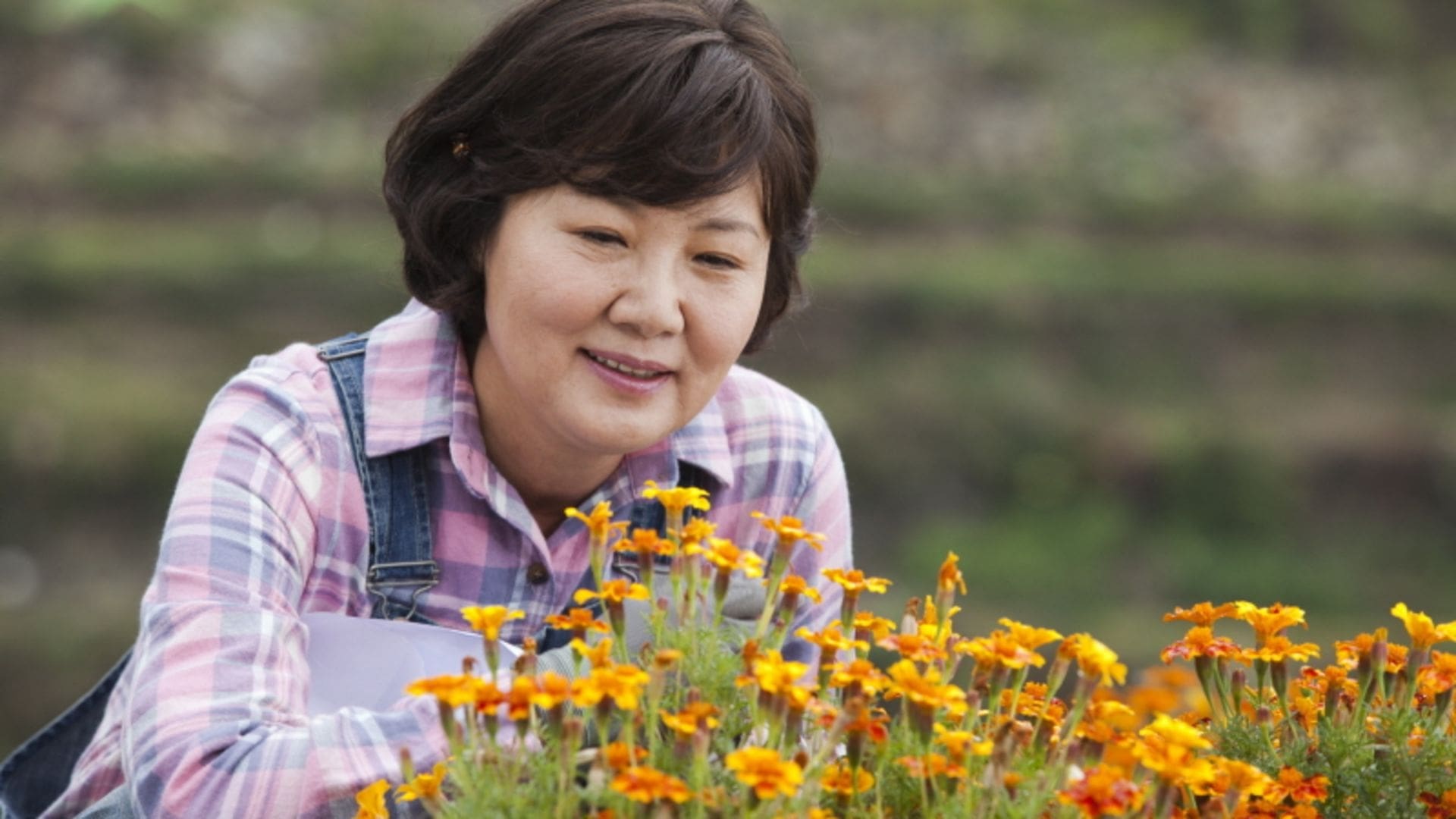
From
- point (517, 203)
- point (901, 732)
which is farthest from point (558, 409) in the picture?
point (901, 732)

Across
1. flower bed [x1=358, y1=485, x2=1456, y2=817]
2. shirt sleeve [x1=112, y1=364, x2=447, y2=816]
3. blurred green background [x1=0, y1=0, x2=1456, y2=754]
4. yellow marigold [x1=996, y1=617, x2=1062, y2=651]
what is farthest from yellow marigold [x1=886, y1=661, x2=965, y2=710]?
blurred green background [x1=0, y1=0, x2=1456, y2=754]

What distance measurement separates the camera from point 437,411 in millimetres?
1827

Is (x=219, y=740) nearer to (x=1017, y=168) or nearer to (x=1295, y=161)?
(x=1017, y=168)

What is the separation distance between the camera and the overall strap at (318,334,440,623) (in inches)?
69.7

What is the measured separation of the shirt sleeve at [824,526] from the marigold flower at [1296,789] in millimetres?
675

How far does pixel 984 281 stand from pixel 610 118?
680 centimetres

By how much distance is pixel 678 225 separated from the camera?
1.65m

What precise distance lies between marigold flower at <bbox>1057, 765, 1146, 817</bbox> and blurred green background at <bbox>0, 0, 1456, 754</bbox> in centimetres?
505

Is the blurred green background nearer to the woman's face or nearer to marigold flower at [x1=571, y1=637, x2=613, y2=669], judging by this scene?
the woman's face

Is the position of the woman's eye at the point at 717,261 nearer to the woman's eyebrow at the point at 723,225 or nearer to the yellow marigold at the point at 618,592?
the woman's eyebrow at the point at 723,225

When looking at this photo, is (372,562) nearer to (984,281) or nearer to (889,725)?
(889,725)

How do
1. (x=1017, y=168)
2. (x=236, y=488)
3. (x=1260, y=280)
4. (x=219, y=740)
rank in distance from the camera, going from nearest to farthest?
(x=219, y=740), (x=236, y=488), (x=1260, y=280), (x=1017, y=168)

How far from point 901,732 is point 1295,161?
921cm

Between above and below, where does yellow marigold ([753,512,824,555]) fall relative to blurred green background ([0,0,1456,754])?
below
